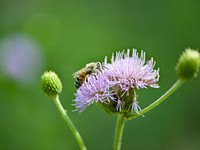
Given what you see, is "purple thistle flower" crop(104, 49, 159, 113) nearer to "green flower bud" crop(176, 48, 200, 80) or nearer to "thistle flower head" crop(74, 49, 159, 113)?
"thistle flower head" crop(74, 49, 159, 113)

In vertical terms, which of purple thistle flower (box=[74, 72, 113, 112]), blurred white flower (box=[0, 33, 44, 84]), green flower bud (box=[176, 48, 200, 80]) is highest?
blurred white flower (box=[0, 33, 44, 84])

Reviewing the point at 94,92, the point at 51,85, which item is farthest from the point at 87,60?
the point at 94,92

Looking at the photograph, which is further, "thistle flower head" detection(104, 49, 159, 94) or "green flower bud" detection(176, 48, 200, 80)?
"thistle flower head" detection(104, 49, 159, 94)

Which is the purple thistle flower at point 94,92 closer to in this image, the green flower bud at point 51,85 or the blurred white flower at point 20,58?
the green flower bud at point 51,85

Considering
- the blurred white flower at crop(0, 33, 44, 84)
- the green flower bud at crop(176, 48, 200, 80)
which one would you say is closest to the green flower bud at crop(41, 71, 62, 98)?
the green flower bud at crop(176, 48, 200, 80)

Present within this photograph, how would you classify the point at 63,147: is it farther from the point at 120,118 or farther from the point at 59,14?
the point at 59,14

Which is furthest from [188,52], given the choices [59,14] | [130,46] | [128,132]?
[59,14]
